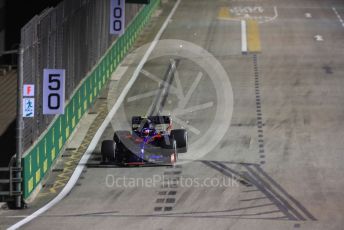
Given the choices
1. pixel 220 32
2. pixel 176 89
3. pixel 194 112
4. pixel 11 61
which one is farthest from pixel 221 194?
pixel 220 32

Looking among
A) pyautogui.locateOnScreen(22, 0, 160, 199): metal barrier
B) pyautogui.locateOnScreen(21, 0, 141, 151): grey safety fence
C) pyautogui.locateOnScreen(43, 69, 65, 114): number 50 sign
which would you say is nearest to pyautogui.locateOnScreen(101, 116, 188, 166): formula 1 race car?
pyautogui.locateOnScreen(22, 0, 160, 199): metal barrier

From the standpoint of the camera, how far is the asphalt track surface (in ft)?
90.6

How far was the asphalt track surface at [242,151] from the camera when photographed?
1088 inches

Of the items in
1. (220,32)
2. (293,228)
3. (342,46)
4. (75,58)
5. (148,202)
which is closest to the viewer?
(293,228)

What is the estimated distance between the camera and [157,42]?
5762cm

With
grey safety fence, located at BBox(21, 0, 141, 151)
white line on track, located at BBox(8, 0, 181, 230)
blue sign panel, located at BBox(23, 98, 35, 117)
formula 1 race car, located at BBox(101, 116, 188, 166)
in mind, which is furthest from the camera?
formula 1 race car, located at BBox(101, 116, 188, 166)

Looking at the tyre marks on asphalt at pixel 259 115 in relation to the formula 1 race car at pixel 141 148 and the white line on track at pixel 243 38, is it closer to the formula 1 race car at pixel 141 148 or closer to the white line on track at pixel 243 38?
the white line on track at pixel 243 38

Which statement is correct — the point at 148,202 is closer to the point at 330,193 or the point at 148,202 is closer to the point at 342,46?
the point at 330,193

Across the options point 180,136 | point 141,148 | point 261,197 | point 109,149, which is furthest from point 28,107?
point 261,197

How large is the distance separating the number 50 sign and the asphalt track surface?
2.81 meters

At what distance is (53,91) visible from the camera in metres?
30.5

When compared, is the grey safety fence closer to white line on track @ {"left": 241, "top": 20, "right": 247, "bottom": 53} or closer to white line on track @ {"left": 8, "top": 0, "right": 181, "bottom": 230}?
white line on track @ {"left": 8, "top": 0, "right": 181, "bottom": 230}

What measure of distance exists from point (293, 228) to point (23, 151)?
9.20m

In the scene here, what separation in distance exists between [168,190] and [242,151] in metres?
5.67
